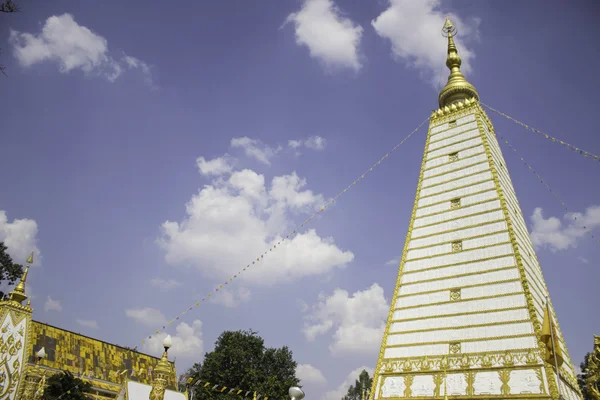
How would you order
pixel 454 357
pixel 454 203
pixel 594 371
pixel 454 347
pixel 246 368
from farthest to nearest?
pixel 246 368 < pixel 454 203 < pixel 454 347 < pixel 454 357 < pixel 594 371

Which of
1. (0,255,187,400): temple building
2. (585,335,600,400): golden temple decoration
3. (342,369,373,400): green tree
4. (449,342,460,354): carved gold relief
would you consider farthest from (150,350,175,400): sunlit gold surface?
(342,369,373,400): green tree

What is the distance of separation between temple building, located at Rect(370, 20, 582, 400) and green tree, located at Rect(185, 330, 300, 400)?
19.6 metres

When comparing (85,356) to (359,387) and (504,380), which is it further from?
(359,387)

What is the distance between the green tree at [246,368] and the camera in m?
37.0

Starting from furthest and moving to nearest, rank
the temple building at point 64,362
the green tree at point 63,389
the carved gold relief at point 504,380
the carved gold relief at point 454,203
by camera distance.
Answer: the carved gold relief at point 454,203 < the carved gold relief at point 504,380 < the green tree at point 63,389 < the temple building at point 64,362

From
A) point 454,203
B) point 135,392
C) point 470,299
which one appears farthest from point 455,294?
point 135,392

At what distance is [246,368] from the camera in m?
38.5

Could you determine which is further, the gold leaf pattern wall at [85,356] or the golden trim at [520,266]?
the gold leaf pattern wall at [85,356]

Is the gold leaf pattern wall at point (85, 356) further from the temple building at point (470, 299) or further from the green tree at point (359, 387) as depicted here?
the green tree at point (359, 387)

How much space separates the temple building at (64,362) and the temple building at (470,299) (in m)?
10.3

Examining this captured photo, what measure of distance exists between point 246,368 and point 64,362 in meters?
15.5

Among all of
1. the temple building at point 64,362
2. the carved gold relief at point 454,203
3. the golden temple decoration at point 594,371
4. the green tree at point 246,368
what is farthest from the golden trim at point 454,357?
the green tree at point 246,368

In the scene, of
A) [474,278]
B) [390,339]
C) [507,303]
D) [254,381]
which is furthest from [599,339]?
[254,381]

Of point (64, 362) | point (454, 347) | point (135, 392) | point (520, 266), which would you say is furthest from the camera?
point (64, 362)
